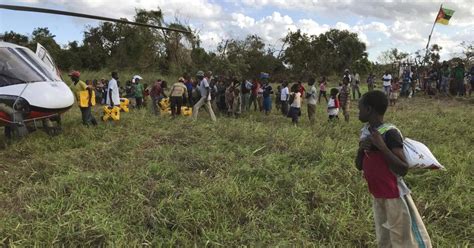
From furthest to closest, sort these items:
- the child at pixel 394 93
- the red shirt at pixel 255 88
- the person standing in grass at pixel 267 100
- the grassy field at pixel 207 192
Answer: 1. the child at pixel 394 93
2. the red shirt at pixel 255 88
3. the person standing in grass at pixel 267 100
4. the grassy field at pixel 207 192

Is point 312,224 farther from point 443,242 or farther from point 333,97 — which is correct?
point 333,97

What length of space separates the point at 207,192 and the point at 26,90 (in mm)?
4359

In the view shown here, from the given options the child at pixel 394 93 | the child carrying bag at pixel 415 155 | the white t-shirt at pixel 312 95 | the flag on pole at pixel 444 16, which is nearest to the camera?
the child carrying bag at pixel 415 155

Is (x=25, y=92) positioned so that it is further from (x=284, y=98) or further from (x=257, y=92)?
(x=257, y=92)

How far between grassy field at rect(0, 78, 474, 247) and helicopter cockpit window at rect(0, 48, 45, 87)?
1.11 metres

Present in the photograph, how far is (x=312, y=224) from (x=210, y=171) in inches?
68.5

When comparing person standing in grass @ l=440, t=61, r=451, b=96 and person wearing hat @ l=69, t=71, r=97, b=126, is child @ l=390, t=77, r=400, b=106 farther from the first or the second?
person wearing hat @ l=69, t=71, r=97, b=126

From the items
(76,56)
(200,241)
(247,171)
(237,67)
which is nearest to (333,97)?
(247,171)

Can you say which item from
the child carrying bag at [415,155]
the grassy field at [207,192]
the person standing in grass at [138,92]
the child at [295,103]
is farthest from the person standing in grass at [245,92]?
the child carrying bag at [415,155]

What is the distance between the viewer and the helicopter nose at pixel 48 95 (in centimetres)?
750

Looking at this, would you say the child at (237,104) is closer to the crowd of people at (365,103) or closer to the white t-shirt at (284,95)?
the crowd of people at (365,103)

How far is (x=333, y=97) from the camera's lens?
10.0 meters

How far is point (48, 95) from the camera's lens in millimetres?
7750

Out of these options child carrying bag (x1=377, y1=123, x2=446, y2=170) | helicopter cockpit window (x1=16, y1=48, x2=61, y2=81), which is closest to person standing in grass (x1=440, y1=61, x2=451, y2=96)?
helicopter cockpit window (x1=16, y1=48, x2=61, y2=81)
